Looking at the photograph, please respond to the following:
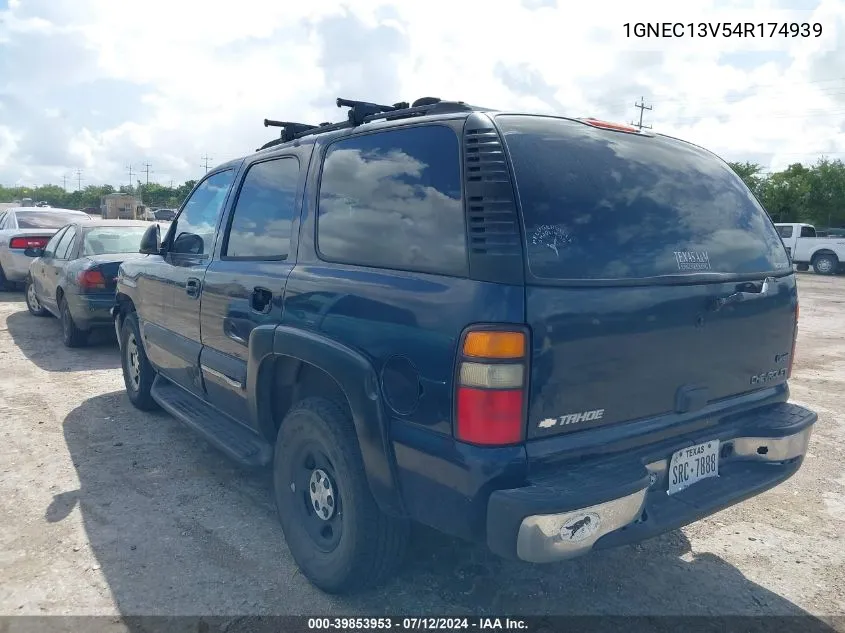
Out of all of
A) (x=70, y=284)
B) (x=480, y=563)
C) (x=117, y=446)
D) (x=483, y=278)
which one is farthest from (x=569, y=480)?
(x=70, y=284)

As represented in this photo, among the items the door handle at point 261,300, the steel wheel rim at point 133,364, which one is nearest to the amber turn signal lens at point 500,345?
the door handle at point 261,300

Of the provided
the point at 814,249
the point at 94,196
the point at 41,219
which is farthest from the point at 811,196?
the point at 94,196

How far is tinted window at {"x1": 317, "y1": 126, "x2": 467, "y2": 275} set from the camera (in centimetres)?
241

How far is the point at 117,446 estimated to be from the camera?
4734 millimetres

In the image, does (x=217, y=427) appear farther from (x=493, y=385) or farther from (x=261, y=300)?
(x=493, y=385)

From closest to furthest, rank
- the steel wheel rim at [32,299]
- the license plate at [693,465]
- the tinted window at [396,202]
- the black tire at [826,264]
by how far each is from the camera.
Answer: the tinted window at [396,202]
the license plate at [693,465]
the steel wheel rim at [32,299]
the black tire at [826,264]

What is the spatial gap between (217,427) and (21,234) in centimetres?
967

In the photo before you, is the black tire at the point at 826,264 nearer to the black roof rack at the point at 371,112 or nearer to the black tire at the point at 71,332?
the black tire at the point at 71,332

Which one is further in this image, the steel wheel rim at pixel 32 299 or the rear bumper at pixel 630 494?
the steel wheel rim at pixel 32 299

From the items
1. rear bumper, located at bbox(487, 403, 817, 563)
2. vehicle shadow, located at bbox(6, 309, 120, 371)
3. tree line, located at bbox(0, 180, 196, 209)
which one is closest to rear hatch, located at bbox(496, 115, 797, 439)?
rear bumper, located at bbox(487, 403, 817, 563)

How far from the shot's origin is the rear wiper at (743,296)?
2660mm

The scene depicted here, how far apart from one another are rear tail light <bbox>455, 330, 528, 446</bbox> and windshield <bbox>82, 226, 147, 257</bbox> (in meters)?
6.89

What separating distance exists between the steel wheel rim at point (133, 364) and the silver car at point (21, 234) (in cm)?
595

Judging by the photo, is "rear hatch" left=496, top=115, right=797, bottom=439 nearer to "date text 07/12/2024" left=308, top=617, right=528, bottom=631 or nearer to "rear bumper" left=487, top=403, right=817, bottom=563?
"rear bumper" left=487, top=403, right=817, bottom=563
